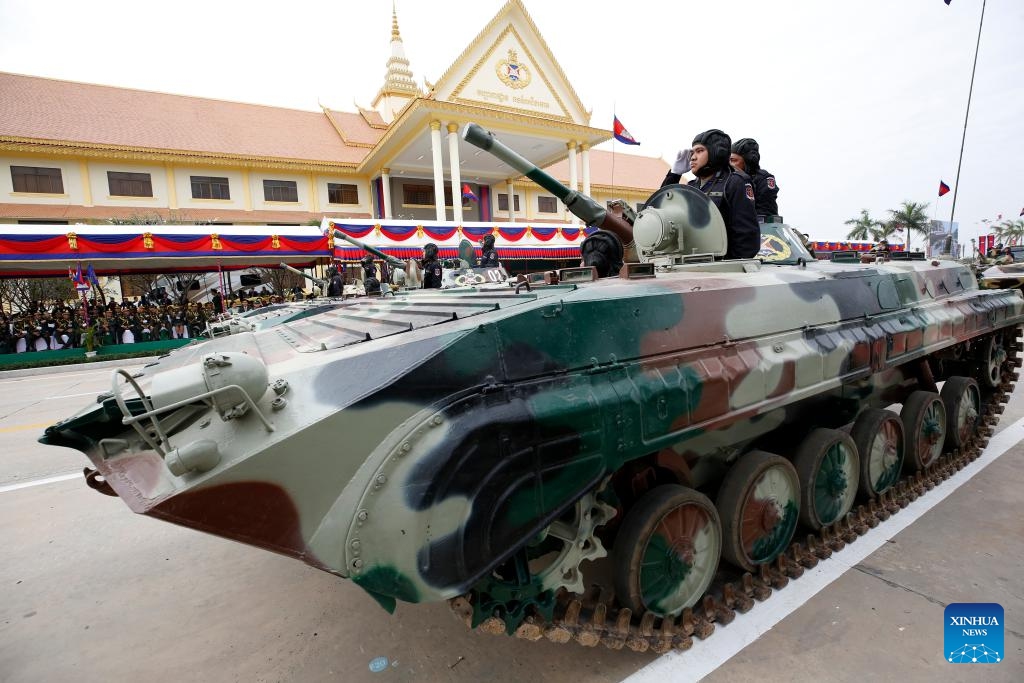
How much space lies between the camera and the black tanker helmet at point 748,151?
567 cm

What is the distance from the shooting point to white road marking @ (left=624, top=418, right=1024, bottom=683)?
95.5 inches

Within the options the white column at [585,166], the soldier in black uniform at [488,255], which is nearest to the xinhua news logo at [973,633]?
the soldier in black uniform at [488,255]

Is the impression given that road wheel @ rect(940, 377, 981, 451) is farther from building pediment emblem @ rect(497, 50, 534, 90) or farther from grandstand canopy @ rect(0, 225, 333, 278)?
A: building pediment emblem @ rect(497, 50, 534, 90)

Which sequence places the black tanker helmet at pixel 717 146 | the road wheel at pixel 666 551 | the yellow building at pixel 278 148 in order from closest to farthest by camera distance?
the road wheel at pixel 666 551, the black tanker helmet at pixel 717 146, the yellow building at pixel 278 148

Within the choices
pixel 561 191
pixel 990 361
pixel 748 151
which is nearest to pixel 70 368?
pixel 561 191

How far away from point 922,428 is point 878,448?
0.71m

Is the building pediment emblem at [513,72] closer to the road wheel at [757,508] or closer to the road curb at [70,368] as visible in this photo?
the road curb at [70,368]

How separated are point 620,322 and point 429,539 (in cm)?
111

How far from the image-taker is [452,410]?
1.93m

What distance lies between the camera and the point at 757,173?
5730mm

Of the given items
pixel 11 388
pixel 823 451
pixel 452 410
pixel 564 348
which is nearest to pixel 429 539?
pixel 452 410

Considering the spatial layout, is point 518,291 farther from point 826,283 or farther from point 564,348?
point 826,283

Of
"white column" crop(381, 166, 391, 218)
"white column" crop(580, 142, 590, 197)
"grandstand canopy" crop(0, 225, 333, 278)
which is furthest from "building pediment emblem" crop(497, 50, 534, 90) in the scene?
"grandstand canopy" crop(0, 225, 333, 278)

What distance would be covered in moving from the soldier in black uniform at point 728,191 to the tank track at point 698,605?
1.88 m
